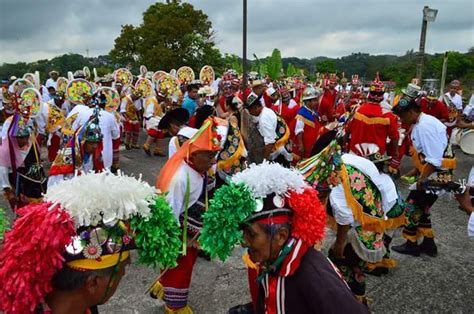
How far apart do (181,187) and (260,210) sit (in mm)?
1491

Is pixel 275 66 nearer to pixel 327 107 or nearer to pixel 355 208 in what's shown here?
pixel 327 107

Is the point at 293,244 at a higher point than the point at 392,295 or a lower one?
higher

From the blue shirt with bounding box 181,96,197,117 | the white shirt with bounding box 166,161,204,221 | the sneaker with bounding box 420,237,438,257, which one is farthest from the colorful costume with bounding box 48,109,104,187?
the blue shirt with bounding box 181,96,197,117

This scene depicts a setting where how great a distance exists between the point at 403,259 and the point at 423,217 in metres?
0.58

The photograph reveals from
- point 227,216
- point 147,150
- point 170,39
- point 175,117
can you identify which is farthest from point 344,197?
point 170,39

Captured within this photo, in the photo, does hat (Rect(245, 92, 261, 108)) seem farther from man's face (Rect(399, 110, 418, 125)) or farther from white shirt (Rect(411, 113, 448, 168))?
white shirt (Rect(411, 113, 448, 168))

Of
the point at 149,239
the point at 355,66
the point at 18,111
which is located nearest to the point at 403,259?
the point at 149,239

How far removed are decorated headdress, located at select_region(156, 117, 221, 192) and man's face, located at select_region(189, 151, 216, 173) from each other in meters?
0.04

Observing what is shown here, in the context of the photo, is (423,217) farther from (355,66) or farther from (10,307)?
(355,66)

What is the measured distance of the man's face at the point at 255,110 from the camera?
6.74 meters

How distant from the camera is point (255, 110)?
266 inches

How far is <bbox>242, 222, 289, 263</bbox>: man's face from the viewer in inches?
81.1

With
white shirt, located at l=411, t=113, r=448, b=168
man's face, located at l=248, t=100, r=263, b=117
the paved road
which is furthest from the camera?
man's face, located at l=248, t=100, r=263, b=117

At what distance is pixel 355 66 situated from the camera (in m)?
51.7
